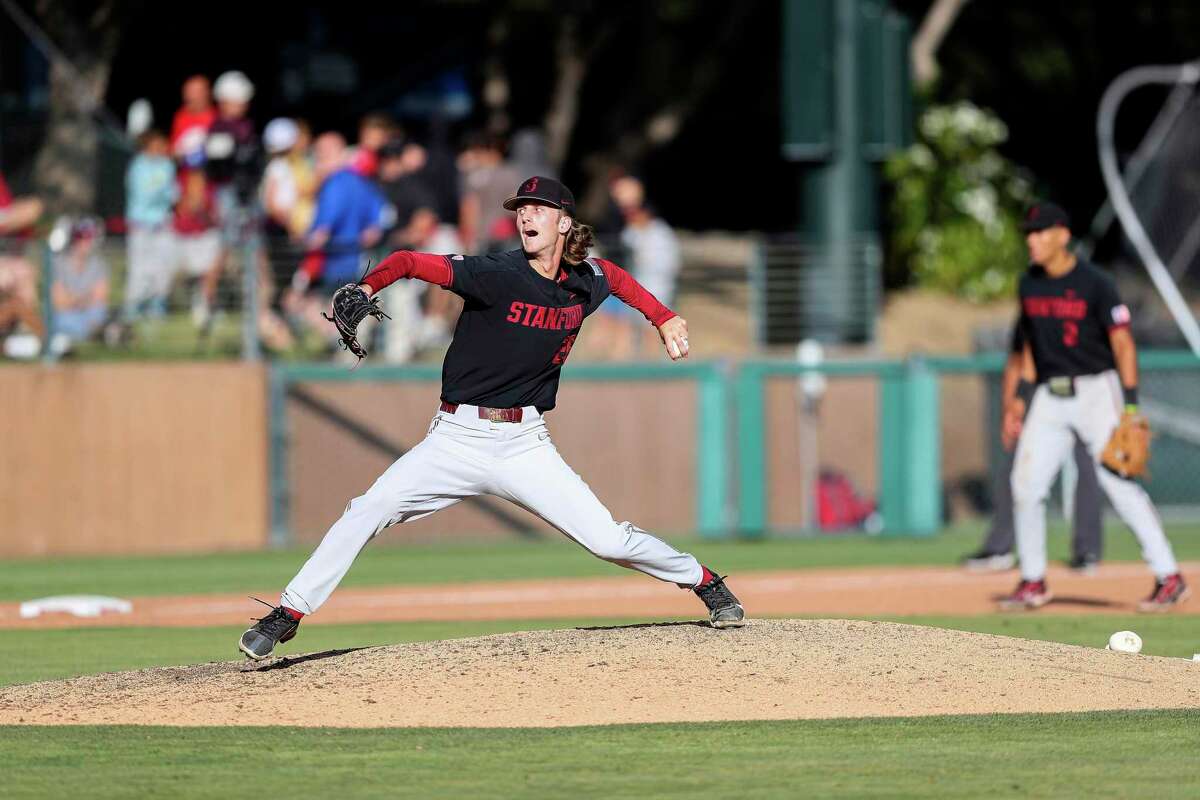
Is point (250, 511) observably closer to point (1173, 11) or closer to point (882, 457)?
point (882, 457)

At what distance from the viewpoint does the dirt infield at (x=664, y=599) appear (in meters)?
11.8

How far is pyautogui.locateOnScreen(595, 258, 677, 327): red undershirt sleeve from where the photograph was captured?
28.5 ft

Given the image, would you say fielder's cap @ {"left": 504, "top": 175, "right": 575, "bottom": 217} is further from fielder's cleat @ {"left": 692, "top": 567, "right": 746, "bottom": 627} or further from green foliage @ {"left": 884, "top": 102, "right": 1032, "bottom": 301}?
green foliage @ {"left": 884, "top": 102, "right": 1032, "bottom": 301}

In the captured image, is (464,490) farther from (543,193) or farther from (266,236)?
(266,236)

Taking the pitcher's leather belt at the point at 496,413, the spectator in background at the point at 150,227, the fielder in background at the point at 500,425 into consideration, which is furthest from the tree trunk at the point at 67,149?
the pitcher's leather belt at the point at 496,413

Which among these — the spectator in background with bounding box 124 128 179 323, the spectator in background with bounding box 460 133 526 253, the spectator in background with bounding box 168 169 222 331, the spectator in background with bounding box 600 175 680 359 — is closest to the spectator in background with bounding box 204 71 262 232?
the spectator in background with bounding box 168 169 222 331

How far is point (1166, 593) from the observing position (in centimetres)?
1124

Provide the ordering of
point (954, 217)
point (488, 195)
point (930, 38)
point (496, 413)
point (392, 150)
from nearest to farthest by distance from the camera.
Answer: point (496, 413), point (488, 195), point (392, 150), point (930, 38), point (954, 217)

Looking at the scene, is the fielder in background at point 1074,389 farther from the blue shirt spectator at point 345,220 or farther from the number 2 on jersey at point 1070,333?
the blue shirt spectator at point 345,220

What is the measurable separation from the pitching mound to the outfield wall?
326 inches

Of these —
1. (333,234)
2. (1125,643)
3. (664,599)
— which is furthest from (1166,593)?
(333,234)

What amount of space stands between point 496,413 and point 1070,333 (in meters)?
4.27

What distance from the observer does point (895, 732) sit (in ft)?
23.7

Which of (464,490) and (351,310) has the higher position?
(351,310)
